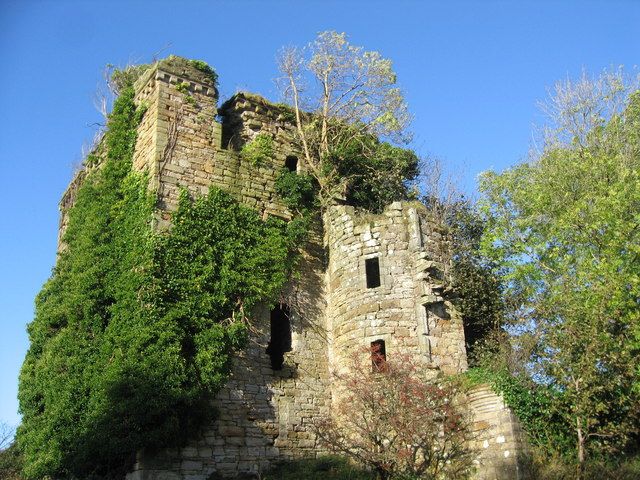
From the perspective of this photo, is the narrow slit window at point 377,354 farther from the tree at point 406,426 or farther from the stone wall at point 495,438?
the stone wall at point 495,438

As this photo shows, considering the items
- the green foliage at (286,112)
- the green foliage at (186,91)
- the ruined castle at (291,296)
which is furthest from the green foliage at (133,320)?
the green foliage at (286,112)

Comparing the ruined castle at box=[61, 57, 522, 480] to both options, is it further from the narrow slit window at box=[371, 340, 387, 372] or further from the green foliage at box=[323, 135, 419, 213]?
the green foliage at box=[323, 135, 419, 213]

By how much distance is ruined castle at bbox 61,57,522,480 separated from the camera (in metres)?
15.2

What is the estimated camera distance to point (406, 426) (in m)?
12.4

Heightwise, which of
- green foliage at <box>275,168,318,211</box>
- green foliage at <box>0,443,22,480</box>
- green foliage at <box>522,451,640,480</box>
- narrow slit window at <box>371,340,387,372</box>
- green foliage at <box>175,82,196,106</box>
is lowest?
green foliage at <box>522,451,640,480</box>

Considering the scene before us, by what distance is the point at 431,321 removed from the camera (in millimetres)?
15836

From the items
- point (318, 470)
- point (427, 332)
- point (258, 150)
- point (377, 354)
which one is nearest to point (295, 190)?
point (258, 150)

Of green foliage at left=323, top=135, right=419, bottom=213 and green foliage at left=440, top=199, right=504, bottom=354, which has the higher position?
green foliage at left=323, top=135, right=419, bottom=213

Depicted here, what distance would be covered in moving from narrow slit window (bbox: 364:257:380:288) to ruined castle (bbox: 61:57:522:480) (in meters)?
0.03

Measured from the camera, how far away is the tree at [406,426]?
12.5 m

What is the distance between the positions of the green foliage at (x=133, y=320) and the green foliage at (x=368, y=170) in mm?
2871

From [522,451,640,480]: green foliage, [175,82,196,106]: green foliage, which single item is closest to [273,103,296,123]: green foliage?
[175,82,196,106]: green foliage

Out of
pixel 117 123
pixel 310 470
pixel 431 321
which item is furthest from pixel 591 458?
pixel 117 123

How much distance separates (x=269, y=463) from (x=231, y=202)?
247 inches
